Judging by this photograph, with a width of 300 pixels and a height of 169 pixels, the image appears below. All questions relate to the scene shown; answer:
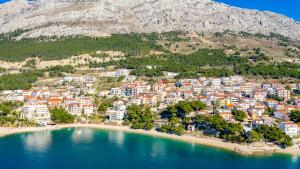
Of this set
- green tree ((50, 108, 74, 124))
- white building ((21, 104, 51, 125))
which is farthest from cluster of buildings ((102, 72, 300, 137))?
white building ((21, 104, 51, 125))

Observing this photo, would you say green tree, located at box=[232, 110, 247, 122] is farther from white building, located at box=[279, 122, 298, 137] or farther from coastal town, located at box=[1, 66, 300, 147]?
white building, located at box=[279, 122, 298, 137]

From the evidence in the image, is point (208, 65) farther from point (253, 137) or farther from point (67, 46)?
point (253, 137)

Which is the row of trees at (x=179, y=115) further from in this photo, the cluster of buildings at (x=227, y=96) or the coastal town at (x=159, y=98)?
the cluster of buildings at (x=227, y=96)

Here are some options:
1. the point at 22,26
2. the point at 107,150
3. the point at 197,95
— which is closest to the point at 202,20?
the point at 22,26

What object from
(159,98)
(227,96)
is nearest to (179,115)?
(159,98)

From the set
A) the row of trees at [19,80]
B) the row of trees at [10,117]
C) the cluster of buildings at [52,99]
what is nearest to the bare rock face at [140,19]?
the row of trees at [19,80]

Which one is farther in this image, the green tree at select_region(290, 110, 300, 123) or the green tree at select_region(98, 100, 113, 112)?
the green tree at select_region(98, 100, 113, 112)

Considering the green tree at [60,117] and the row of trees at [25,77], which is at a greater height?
the row of trees at [25,77]

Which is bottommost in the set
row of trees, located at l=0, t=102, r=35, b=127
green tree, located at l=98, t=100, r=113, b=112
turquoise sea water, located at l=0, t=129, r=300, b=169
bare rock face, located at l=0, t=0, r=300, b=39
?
turquoise sea water, located at l=0, t=129, r=300, b=169
